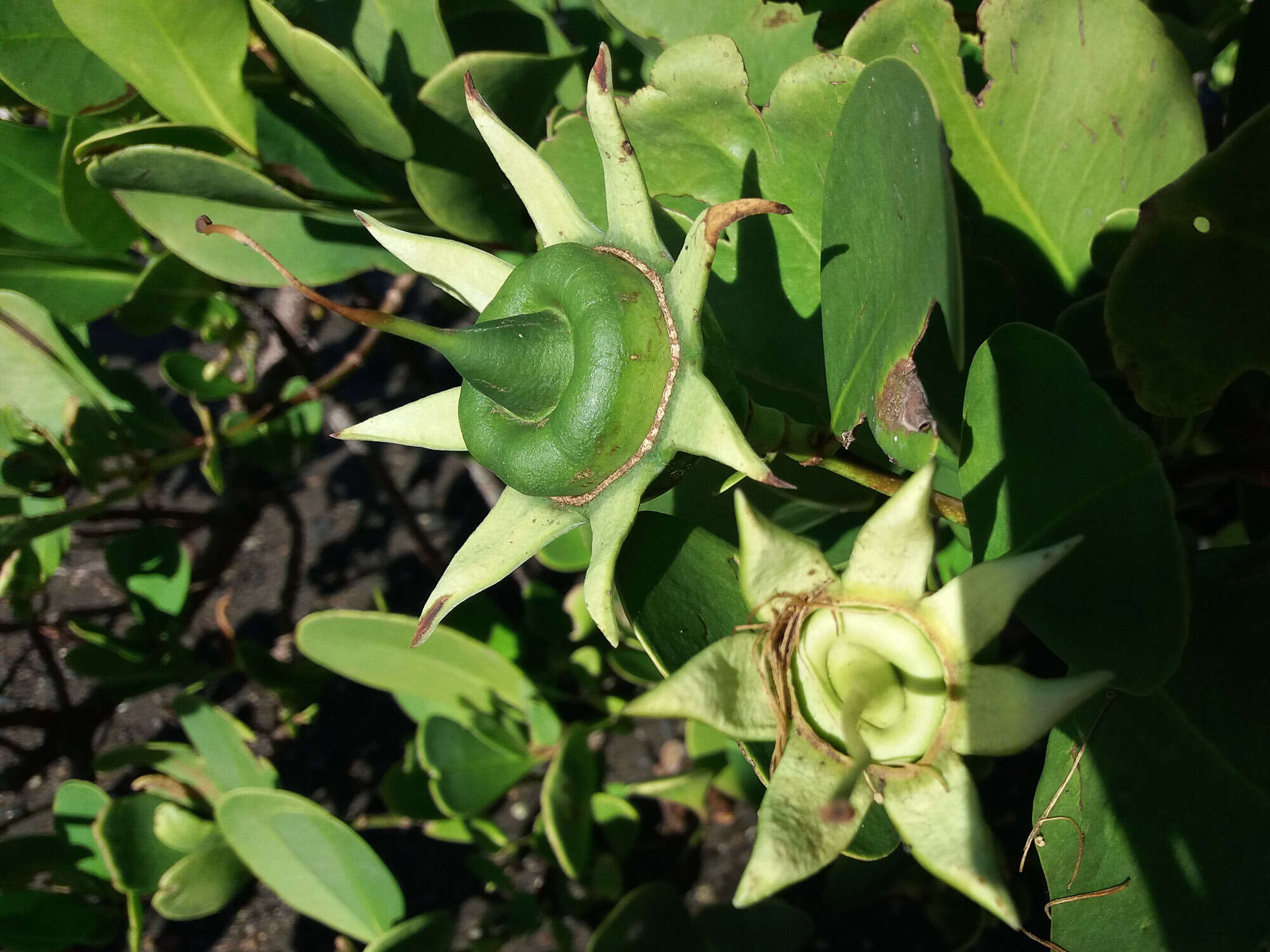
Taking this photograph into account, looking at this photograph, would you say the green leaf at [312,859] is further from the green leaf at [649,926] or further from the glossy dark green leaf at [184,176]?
the glossy dark green leaf at [184,176]

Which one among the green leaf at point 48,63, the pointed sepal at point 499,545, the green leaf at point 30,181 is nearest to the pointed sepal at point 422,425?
the pointed sepal at point 499,545

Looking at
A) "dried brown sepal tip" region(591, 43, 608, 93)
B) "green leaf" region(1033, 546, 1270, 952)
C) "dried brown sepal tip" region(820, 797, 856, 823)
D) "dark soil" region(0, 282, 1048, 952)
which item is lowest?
"dark soil" region(0, 282, 1048, 952)

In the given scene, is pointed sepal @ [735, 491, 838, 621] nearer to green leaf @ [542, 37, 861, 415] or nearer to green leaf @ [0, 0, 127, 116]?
green leaf @ [542, 37, 861, 415]

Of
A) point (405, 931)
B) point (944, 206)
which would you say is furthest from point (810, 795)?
point (405, 931)

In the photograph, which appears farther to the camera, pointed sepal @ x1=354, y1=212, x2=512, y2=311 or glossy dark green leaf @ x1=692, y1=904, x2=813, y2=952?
glossy dark green leaf @ x1=692, y1=904, x2=813, y2=952

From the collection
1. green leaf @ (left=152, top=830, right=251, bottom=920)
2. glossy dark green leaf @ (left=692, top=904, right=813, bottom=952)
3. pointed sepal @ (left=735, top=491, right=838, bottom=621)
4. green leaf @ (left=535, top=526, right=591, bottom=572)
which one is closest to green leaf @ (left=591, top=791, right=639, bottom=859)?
glossy dark green leaf @ (left=692, top=904, right=813, bottom=952)

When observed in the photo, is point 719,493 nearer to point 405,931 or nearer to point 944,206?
point 944,206

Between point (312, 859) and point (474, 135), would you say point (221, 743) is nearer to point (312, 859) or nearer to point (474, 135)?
point (312, 859)
